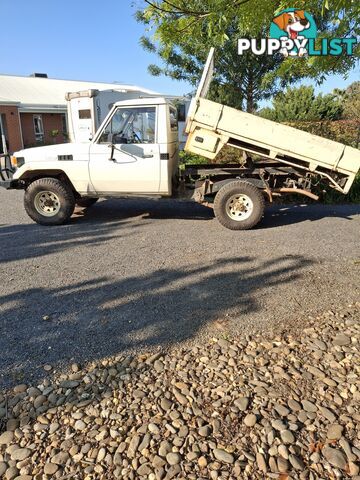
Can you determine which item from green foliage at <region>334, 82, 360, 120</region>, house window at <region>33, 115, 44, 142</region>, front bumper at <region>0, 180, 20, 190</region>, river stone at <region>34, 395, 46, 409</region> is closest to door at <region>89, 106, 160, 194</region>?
front bumper at <region>0, 180, 20, 190</region>

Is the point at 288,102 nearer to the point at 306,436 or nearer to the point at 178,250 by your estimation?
the point at 178,250

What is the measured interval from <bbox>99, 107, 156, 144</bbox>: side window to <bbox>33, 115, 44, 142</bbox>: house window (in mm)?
21492

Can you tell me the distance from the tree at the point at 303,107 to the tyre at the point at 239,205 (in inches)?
467

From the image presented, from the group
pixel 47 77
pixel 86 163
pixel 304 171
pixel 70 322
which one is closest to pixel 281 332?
pixel 70 322

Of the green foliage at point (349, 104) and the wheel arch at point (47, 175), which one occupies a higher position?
the green foliage at point (349, 104)

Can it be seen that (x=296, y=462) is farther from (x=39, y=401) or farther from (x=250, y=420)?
(x=39, y=401)

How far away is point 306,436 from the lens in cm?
234

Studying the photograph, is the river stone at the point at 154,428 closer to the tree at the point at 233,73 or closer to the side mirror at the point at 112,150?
the side mirror at the point at 112,150

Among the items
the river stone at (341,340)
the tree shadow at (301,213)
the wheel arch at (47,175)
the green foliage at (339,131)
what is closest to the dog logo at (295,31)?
the tree shadow at (301,213)

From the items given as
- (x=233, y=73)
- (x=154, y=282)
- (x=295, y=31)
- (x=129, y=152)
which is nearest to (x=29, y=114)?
(x=233, y=73)

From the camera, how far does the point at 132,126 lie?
675 centimetres

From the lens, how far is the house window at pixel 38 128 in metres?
25.9

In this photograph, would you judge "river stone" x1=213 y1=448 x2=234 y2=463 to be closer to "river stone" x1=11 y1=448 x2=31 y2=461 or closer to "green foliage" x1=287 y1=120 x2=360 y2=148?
"river stone" x1=11 y1=448 x2=31 y2=461

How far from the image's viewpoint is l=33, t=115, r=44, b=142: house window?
2592 cm
